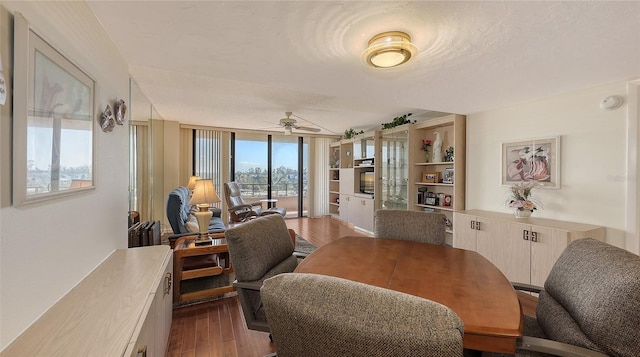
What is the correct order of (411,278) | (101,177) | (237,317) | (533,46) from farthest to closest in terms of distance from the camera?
(237,317)
(533,46)
(101,177)
(411,278)

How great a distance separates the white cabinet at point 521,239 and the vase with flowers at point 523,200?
0.33 ft

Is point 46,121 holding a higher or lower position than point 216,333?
higher

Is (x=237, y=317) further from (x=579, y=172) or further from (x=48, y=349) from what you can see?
(x=579, y=172)

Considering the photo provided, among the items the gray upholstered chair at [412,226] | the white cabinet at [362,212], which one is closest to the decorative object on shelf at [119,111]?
the gray upholstered chair at [412,226]

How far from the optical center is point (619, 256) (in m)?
1.03

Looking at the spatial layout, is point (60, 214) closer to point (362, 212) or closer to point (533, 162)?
point (533, 162)

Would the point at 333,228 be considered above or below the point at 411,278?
below

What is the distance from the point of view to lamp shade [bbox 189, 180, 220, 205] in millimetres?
2878

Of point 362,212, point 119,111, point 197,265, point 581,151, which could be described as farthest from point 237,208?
point 581,151

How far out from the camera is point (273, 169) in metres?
6.77

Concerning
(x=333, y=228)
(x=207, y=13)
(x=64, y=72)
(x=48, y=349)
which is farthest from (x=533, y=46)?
(x=333, y=228)

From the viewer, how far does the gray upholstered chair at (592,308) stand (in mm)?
875

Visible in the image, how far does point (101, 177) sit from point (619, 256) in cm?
266

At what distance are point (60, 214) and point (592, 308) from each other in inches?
87.7
